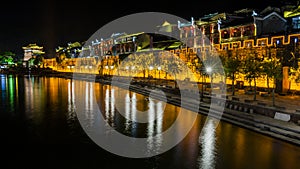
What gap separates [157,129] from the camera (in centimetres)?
1434

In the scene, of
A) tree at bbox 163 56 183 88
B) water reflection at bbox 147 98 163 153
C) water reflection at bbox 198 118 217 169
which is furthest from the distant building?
water reflection at bbox 198 118 217 169

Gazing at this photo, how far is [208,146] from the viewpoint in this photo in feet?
36.7

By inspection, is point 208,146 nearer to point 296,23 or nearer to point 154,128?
point 154,128

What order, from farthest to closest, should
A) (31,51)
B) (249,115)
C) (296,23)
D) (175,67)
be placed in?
(31,51)
(175,67)
(296,23)
(249,115)

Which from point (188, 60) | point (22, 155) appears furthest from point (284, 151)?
point (188, 60)

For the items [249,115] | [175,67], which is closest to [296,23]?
[175,67]

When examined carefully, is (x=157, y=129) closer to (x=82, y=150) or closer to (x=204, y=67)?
(x=82, y=150)

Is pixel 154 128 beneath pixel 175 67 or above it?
beneath

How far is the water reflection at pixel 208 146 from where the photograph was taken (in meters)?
9.23

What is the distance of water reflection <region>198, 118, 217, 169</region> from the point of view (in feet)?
30.3

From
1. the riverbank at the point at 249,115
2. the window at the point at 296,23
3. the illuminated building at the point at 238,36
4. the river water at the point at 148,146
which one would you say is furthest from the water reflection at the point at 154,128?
the window at the point at 296,23

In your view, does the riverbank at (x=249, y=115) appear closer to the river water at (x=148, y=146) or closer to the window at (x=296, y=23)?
the river water at (x=148, y=146)

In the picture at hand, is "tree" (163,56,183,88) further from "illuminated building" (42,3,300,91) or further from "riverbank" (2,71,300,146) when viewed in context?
"riverbank" (2,71,300,146)

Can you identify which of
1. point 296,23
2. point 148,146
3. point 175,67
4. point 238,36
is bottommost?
point 148,146
